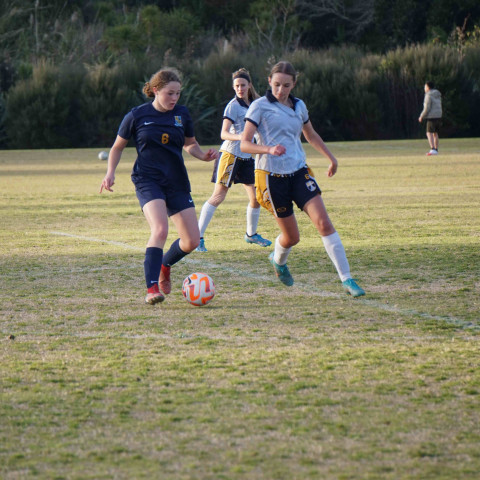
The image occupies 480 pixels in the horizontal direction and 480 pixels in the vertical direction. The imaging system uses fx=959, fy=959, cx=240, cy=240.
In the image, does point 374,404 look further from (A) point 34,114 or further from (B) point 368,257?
(A) point 34,114

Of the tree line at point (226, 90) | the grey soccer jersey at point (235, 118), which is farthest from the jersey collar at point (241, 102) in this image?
the tree line at point (226, 90)

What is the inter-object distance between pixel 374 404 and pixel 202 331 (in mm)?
2087

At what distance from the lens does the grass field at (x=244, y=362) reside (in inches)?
160

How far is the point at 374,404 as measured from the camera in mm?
4734

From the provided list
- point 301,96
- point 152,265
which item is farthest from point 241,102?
point 301,96

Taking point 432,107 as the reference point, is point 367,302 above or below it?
above

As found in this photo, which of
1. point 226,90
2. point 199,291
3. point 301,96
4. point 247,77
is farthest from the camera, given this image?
point 226,90

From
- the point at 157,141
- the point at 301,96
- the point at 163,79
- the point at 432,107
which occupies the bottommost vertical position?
the point at 301,96

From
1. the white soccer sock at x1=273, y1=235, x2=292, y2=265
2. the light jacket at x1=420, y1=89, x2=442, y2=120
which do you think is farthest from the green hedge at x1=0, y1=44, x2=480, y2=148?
the white soccer sock at x1=273, y1=235, x2=292, y2=265

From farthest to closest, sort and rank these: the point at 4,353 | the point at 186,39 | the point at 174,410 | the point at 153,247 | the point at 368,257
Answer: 1. the point at 186,39
2. the point at 368,257
3. the point at 153,247
4. the point at 4,353
5. the point at 174,410

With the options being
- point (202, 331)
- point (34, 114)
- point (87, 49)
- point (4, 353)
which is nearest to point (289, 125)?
point (202, 331)

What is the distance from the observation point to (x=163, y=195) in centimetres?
769

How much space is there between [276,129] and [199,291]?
143 centimetres

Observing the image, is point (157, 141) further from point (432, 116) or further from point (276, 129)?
point (432, 116)
